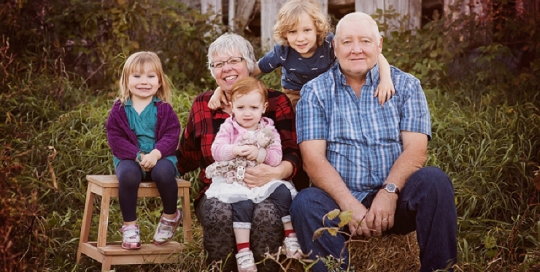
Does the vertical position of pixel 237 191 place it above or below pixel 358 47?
below

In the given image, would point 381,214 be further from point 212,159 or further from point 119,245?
point 119,245

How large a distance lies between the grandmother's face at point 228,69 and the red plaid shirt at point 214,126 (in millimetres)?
149

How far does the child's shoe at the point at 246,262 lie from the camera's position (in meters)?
3.71

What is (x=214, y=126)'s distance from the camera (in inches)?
166

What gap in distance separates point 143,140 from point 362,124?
128 centimetres

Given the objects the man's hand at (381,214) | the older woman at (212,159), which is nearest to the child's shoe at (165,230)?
the older woman at (212,159)

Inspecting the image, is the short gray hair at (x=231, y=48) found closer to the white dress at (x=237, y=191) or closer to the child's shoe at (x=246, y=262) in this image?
the white dress at (x=237, y=191)

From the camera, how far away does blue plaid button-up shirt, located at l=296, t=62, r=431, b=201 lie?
12.9 feet

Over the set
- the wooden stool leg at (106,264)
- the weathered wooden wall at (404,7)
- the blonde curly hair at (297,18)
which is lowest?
the wooden stool leg at (106,264)

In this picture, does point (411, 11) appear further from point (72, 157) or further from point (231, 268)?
point (231, 268)

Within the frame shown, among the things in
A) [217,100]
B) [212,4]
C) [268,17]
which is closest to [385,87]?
[217,100]

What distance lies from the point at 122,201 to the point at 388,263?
1.49 m

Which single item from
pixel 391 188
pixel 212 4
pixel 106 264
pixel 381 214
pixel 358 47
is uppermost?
pixel 212 4

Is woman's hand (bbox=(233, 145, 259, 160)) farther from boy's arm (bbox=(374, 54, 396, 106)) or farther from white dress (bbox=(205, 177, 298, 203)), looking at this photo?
boy's arm (bbox=(374, 54, 396, 106))
